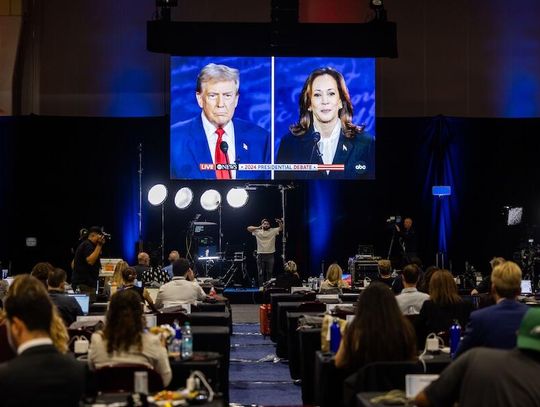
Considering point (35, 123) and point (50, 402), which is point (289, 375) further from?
point (35, 123)

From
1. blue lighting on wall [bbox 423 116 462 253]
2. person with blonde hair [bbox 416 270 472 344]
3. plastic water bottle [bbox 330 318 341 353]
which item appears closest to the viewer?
plastic water bottle [bbox 330 318 341 353]

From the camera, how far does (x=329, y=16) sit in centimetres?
1916

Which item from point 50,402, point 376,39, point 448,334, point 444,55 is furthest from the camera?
point 444,55

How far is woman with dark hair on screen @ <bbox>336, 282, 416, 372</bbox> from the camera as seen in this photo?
221 inches

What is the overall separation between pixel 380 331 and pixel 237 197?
12822 millimetres

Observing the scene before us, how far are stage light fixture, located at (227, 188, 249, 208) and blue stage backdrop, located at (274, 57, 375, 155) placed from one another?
6.75 ft

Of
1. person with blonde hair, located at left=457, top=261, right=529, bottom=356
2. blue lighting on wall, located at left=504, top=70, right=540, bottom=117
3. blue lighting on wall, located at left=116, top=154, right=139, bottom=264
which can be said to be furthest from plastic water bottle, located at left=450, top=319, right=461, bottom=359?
blue lighting on wall, located at left=504, top=70, right=540, bottom=117

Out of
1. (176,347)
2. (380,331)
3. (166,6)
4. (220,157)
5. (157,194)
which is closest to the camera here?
(380,331)

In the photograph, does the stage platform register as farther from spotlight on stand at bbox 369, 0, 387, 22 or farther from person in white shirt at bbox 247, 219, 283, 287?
spotlight on stand at bbox 369, 0, 387, 22

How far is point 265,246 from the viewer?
18.2 metres

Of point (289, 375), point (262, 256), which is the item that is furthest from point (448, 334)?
point (262, 256)

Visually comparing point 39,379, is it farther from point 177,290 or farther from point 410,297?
point 177,290

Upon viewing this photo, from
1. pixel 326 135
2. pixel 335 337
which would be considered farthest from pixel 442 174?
pixel 335 337

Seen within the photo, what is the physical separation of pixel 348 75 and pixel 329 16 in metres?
2.73
